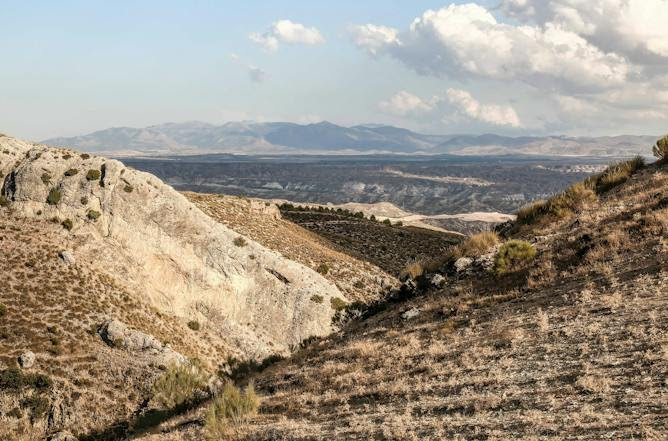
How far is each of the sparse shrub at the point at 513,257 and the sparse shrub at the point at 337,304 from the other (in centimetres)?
3082

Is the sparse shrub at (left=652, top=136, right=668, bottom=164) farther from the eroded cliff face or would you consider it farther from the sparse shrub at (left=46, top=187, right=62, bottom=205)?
the sparse shrub at (left=46, top=187, right=62, bottom=205)

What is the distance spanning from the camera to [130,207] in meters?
47.7

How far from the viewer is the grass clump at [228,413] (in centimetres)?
1551

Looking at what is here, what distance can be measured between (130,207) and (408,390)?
131ft

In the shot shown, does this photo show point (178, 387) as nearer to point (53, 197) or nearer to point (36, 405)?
point (36, 405)

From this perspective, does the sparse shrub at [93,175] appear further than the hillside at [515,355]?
Yes

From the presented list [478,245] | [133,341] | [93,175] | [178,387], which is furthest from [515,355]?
[93,175]

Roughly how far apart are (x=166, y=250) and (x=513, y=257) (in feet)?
115

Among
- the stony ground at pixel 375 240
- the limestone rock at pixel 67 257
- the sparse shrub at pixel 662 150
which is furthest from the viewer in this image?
the stony ground at pixel 375 240

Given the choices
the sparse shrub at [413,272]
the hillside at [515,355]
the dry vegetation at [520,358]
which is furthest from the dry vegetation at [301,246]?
the dry vegetation at [520,358]

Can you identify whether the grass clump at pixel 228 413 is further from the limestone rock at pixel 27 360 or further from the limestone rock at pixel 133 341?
the limestone rock at pixel 27 360

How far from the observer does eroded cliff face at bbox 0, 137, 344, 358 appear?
4522 cm

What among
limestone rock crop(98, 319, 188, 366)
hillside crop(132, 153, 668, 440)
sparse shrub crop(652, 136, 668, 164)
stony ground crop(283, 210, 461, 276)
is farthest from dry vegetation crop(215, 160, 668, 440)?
stony ground crop(283, 210, 461, 276)

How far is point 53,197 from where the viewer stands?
45.9 metres
